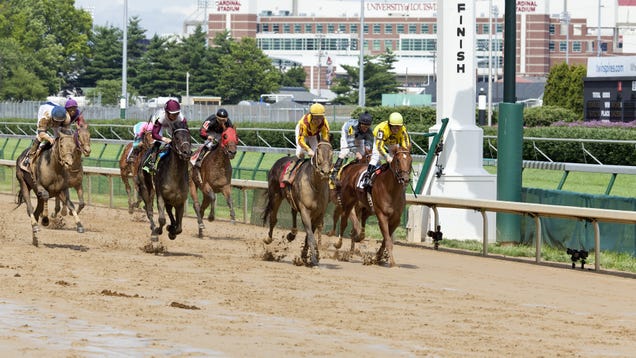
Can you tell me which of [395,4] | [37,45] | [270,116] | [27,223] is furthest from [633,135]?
[395,4]

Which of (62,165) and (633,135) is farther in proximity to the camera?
(633,135)

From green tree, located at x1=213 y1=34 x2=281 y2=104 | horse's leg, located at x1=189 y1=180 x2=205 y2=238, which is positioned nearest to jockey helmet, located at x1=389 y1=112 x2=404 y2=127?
horse's leg, located at x1=189 y1=180 x2=205 y2=238

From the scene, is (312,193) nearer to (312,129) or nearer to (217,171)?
(312,129)

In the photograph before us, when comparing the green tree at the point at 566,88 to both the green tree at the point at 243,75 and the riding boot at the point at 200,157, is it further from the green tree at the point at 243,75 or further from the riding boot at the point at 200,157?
the green tree at the point at 243,75

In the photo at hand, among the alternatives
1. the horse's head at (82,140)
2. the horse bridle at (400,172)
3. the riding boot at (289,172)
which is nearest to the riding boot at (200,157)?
the horse's head at (82,140)

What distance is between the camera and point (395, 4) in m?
182

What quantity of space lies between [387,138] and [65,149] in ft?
13.5

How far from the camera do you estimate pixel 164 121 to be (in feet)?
52.8

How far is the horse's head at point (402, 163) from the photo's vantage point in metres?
14.8

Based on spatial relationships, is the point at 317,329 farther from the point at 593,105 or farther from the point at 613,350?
the point at 593,105

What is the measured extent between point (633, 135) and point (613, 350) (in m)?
23.5

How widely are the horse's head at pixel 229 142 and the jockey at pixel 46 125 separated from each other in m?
2.96

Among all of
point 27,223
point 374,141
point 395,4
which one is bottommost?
point 27,223

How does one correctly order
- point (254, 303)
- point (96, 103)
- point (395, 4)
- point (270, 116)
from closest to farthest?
point (254, 303), point (270, 116), point (96, 103), point (395, 4)
